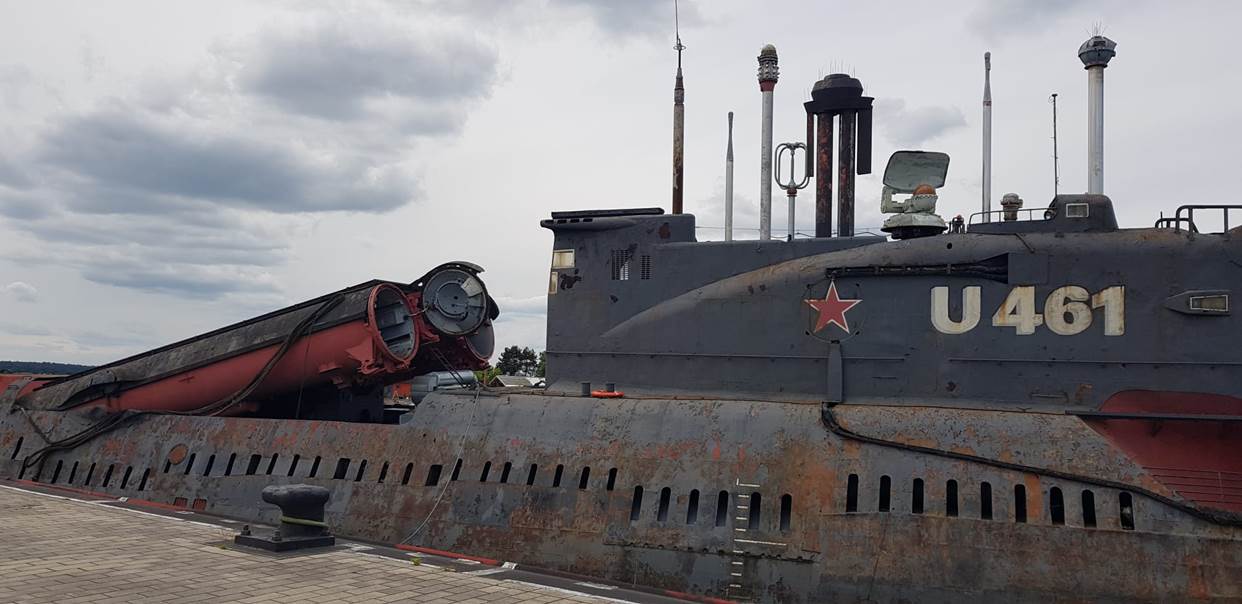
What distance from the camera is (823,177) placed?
16.3 metres

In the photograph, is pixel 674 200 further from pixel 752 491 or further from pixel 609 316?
pixel 752 491

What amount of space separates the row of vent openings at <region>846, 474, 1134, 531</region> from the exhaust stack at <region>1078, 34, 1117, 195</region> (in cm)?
647

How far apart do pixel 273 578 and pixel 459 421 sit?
4.60 metres

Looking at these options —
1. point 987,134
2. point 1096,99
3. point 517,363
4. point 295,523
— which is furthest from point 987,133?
point 517,363

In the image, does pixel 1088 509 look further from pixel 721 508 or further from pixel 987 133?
pixel 987 133

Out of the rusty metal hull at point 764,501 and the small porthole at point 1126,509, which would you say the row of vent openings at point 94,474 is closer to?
the rusty metal hull at point 764,501

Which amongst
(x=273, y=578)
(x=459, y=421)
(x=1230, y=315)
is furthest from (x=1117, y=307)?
(x=273, y=578)

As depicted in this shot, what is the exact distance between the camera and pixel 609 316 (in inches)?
637

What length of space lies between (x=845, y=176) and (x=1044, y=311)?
15.8 feet

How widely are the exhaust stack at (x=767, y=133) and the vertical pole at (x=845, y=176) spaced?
188 centimetres

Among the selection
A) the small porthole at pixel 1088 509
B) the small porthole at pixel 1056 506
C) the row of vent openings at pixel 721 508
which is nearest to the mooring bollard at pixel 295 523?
the row of vent openings at pixel 721 508

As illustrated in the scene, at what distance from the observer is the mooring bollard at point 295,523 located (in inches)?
539

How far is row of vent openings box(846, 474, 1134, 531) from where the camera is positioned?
1113 cm

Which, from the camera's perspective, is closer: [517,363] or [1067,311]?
[1067,311]
